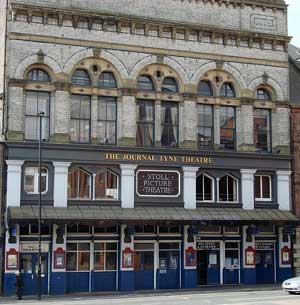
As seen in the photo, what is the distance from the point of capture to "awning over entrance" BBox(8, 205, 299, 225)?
35.8 m

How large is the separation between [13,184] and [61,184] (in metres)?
2.70

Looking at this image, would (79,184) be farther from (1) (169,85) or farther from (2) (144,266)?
(1) (169,85)

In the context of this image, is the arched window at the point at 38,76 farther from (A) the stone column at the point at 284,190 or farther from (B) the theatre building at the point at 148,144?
(A) the stone column at the point at 284,190

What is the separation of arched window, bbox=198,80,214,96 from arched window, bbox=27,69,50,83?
9.85m

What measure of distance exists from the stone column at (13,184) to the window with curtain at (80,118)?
3.94m

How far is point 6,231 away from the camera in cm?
3603

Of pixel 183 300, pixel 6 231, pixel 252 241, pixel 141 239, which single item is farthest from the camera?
pixel 252 241

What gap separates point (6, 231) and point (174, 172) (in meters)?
10.7

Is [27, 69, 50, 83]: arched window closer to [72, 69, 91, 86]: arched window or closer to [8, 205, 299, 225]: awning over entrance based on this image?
[72, 69, 91, 86]: arched window

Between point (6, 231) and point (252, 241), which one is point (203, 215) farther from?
point (6, 231)

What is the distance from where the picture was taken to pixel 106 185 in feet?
128

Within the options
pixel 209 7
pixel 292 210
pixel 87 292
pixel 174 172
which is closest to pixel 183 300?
pixel 87 292

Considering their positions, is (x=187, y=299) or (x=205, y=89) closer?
(x=187, y=299)

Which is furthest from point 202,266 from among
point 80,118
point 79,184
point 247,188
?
point 80,118
